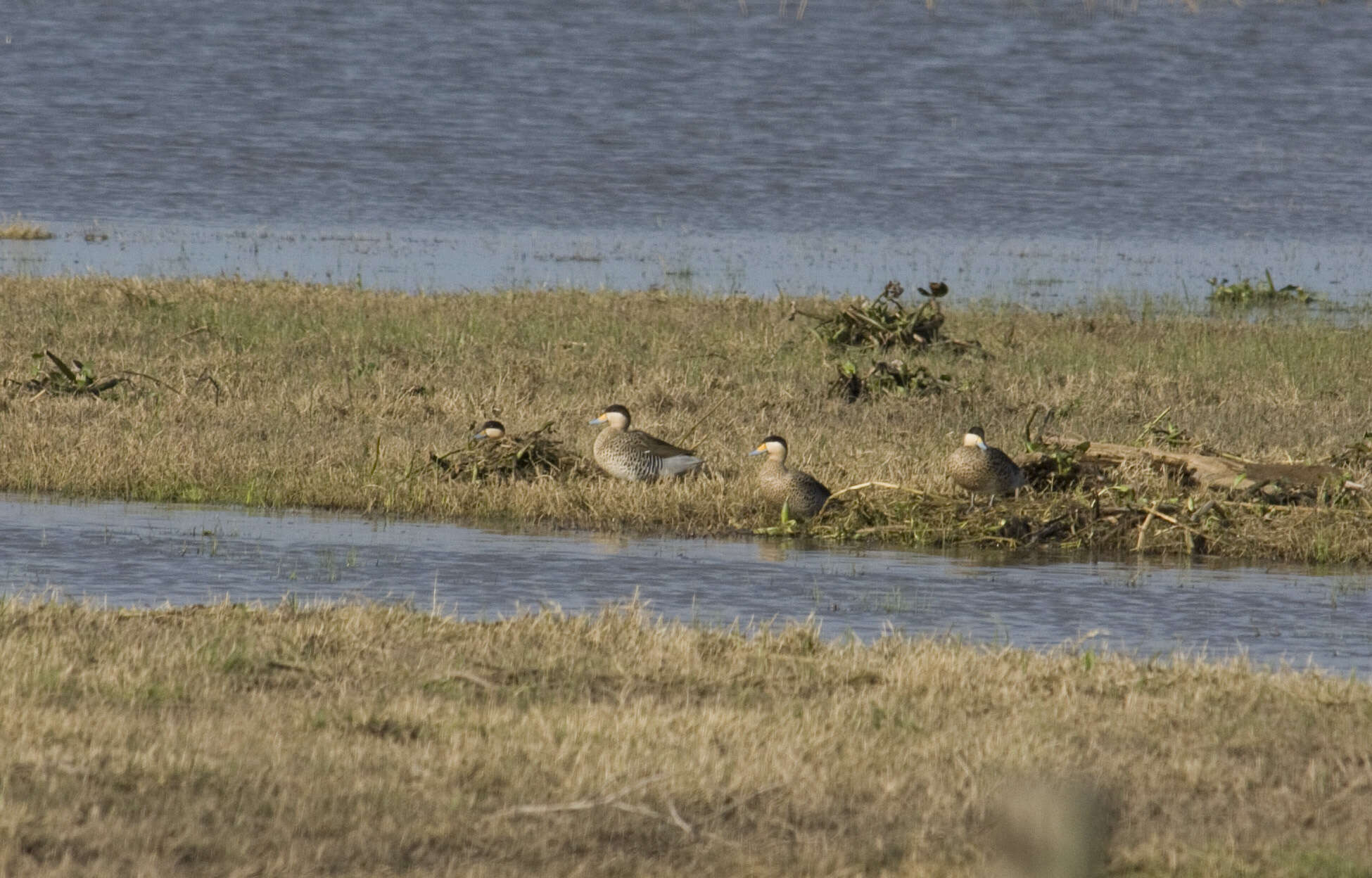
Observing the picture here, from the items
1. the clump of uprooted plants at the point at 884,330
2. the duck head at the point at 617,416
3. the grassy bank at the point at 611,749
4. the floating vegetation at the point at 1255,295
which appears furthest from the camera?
the floating vegetation at the point at 1255,295

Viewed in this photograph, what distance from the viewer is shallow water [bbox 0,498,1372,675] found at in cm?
1008

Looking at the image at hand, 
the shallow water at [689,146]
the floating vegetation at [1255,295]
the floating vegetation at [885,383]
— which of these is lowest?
the shallow water at [689,146]

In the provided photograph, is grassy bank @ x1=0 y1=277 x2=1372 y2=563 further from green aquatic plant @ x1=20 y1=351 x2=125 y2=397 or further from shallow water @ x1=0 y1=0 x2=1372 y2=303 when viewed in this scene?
shallow water @ x1=0 y1=0 x2=1372 y2=303

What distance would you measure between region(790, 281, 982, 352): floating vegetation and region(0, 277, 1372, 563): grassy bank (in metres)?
0.17

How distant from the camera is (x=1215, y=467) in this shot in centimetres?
1342

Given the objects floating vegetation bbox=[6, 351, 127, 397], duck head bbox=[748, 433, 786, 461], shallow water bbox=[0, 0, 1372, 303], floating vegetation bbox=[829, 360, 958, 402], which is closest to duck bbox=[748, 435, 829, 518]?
duck head bbox=[748, 433, 786, 461]

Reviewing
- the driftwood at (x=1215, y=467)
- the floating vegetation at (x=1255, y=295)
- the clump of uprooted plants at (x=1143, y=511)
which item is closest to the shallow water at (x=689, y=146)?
the floating vegetation at (x=1255, y=295)

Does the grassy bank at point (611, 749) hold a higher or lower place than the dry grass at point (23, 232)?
higher

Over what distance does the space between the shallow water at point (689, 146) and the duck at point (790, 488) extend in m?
11.0

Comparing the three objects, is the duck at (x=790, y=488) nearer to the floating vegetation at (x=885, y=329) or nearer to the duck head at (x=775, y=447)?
the duck head at (x=775, y=447)

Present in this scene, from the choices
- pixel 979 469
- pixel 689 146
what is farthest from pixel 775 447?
pixel 689 146

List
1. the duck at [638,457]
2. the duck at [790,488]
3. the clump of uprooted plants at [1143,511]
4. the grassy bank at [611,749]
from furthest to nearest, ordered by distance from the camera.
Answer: the duck at [638,457], the duck at [790,488], the clump of uprooted plants at [1143,511], the grassy bank at [611,749]

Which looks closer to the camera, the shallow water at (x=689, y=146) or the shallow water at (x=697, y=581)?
the shallow water at (x=697, y=581)

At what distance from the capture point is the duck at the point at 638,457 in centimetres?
1373
